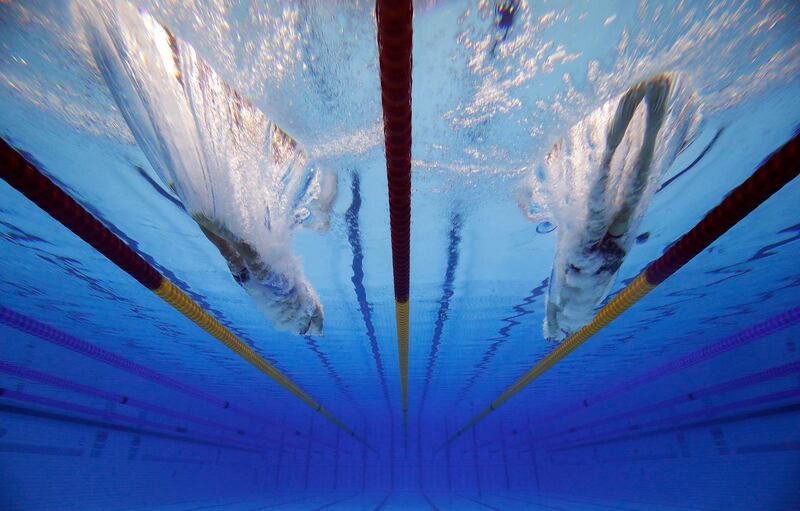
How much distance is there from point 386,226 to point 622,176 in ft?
7.81

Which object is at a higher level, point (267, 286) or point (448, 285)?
point (448, 285)

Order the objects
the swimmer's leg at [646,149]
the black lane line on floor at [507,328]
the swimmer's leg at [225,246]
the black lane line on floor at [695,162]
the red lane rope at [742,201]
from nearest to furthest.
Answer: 1. the red lane rope at [742,201]
2. the swimmer's leg at [646,149]
3. the swimmer's leg at [225,246]
4. the black lane line on floor at [695,162]
5. the black lane line on floor at [507,328]

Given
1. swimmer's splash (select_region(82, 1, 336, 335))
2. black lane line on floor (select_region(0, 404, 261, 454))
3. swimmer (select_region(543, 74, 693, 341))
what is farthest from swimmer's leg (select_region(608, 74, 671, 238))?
black lane line on floor (select_region(0, 404, 261, 454))

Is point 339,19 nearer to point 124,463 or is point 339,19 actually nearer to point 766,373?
point 766,373

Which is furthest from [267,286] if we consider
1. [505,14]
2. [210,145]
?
[505,14]

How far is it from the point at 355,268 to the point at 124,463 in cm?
1167

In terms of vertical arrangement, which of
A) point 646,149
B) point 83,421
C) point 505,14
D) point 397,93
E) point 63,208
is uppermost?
point 505,14

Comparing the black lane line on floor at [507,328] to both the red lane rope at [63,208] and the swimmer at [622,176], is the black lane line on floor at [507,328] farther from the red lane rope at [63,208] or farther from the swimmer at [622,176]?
the red lane rope at [63,208]

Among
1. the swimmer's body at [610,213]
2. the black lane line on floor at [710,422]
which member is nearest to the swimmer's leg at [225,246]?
the swimmer's body at [610,213]

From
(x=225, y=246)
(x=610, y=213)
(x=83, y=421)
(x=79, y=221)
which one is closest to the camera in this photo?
(x=79, y=221)

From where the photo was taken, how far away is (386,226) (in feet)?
13.4

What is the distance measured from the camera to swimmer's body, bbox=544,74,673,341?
7.91 feet

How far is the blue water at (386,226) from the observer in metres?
2.15

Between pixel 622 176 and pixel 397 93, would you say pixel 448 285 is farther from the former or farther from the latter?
pixel 397 93
